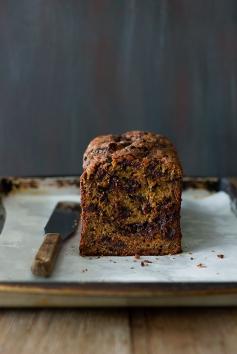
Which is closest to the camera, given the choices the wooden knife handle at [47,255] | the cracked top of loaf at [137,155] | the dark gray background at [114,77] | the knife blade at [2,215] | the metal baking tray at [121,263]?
the metal baking tray at [121,263]

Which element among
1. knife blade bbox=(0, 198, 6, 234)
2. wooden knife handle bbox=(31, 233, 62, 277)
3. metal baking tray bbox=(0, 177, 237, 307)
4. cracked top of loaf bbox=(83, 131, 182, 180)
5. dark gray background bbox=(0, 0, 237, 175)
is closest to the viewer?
metal baking tray bbox=(0, 177, 237, 307)

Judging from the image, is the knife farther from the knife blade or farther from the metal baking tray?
the knife blade

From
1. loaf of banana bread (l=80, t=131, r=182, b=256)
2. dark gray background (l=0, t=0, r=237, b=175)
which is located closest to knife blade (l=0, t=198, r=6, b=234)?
loaf of banana bread (l=80, t=131, r=182, b=256)

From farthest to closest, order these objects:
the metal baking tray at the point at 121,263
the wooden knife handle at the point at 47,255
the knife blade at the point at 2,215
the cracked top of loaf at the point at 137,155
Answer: the knife blade at the point at 2,215
the cracked top of loaf at the point at 137,155
the wooden knife handle at the point at 47,255
the metal baking tray at the point at 121,263

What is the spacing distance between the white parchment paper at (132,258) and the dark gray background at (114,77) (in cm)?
36

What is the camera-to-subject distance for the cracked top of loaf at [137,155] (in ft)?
4.86

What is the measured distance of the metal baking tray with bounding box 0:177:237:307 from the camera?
118 centimetres

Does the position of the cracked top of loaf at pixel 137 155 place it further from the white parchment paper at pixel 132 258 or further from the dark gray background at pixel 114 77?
the dark gray background at pixel 114 77

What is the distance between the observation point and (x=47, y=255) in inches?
54.5

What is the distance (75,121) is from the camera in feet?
7.41

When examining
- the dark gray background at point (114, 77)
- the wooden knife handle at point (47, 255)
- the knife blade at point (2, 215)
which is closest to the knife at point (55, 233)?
the wooden knife handle at point (47, 255)

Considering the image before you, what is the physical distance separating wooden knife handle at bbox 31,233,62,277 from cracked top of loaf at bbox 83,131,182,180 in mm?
196

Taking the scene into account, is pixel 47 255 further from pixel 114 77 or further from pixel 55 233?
pixel 114 77

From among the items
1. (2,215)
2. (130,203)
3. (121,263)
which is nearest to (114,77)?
(2,215)
